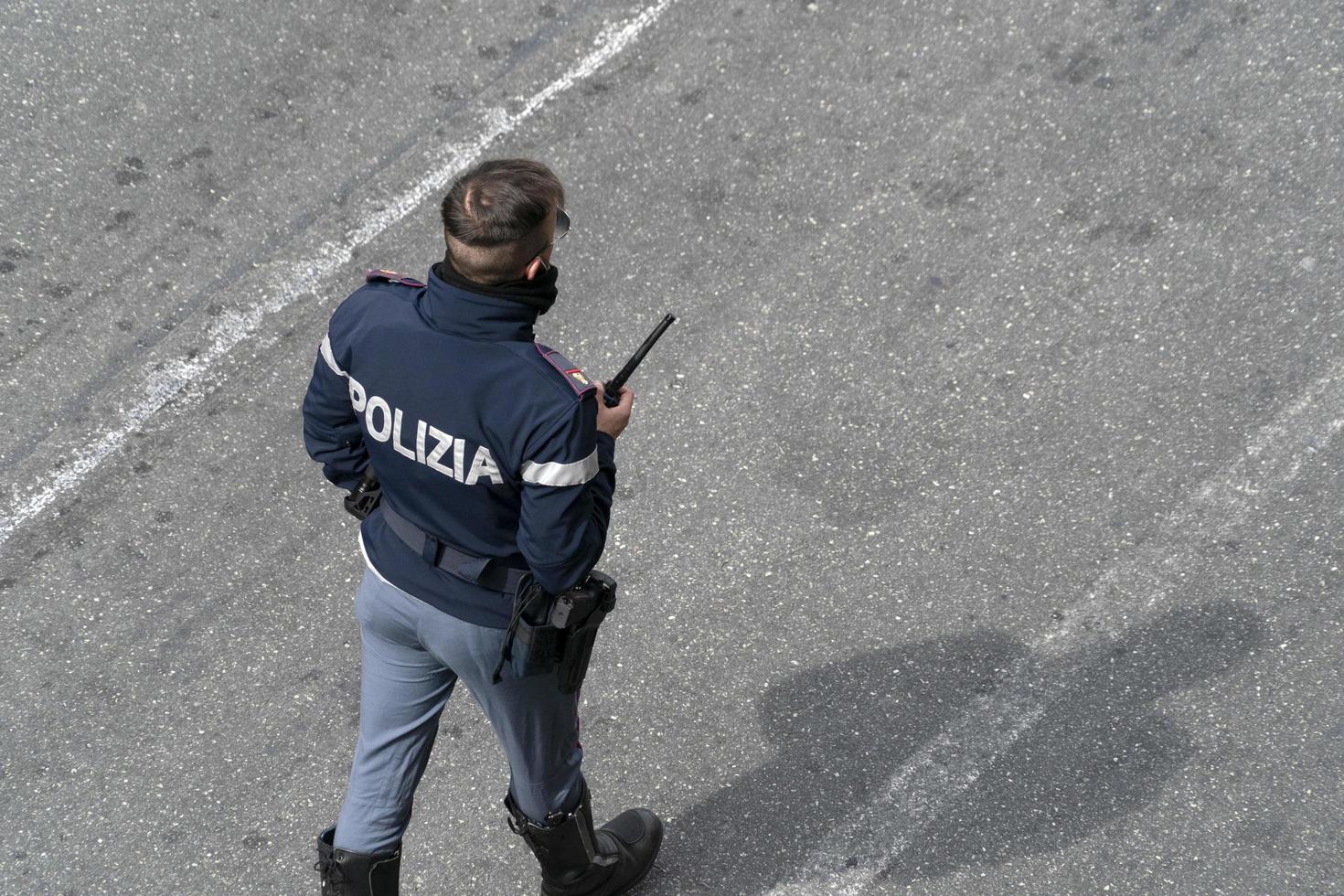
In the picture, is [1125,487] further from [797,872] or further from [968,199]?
[797,872]

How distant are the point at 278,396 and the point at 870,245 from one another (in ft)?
7.59

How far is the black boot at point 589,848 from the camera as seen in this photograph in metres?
3.50

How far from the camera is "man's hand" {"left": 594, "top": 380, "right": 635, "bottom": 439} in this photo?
304cm

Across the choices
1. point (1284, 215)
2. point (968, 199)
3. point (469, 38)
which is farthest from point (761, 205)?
point (1284, 215)

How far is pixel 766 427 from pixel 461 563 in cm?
199

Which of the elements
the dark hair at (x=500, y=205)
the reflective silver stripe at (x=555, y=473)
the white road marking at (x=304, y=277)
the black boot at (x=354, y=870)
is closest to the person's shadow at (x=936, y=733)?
the black boot at (x=354, y=870)

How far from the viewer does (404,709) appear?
324 cm

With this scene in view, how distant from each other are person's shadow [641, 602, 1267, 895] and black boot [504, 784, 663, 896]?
15cm

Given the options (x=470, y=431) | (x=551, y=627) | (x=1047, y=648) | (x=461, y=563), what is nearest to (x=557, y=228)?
(x=470, y=431)

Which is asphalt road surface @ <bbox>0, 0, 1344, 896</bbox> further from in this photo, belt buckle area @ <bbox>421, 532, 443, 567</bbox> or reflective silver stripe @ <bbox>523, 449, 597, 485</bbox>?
reflective silver stripe @ <bbox>523, 449, 597, 485</bbox>

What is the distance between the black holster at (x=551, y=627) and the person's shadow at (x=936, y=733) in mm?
1134

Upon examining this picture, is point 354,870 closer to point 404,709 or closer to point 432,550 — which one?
point 404,709

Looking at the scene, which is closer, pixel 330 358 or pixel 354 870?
pixel 330 358

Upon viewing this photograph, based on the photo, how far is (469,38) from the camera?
585 cm
